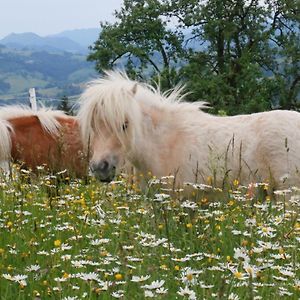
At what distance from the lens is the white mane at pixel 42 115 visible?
10.2 m

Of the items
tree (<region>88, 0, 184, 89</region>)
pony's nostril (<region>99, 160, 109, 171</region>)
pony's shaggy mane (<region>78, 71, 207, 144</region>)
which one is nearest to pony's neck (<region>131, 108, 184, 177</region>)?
pony's shaggy mane (<region>78, 71, 207, 144</region>)

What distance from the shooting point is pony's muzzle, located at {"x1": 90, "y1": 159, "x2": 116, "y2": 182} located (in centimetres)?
618

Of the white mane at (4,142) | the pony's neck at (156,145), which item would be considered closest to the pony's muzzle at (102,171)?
the pony's neck at (156,145)

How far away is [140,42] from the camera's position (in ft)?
150

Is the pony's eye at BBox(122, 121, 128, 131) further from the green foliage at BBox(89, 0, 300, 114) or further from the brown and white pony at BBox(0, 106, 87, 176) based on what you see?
the green foliage at BBox(89, 0, 300, 114)

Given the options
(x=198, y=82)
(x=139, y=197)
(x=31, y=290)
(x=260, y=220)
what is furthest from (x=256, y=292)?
(x=198, y=82)

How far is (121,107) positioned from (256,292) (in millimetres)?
3851

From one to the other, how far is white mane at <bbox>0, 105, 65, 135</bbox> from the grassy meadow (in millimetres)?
4480

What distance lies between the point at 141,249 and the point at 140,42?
141 ft

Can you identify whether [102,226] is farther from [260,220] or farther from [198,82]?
[198,82]

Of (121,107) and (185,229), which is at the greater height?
(121,107)

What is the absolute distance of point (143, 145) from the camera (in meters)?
6.90

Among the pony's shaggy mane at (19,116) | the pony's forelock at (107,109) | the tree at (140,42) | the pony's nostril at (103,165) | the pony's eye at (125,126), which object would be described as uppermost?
the tree at (140,42)

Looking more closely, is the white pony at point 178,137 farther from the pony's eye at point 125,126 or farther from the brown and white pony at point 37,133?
the brown and white pony at point 37,133
